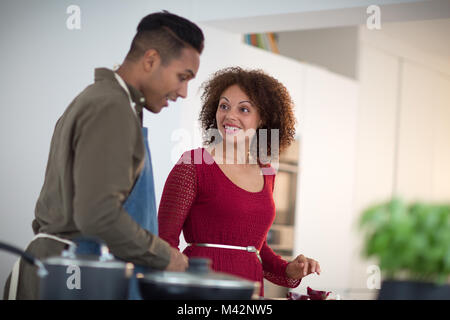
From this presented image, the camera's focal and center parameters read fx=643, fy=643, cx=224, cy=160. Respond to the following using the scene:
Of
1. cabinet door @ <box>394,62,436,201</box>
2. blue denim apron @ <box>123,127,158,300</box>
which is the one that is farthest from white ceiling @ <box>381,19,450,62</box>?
blue denim apron @ <box>123,127,158,300</box>

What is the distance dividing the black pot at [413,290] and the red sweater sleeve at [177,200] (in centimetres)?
103

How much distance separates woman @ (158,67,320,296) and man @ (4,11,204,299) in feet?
1.65

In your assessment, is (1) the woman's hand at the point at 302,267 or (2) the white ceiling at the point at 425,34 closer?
(1) the woman's hand at the point at 302,267

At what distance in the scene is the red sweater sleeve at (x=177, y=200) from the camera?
213 centimetres

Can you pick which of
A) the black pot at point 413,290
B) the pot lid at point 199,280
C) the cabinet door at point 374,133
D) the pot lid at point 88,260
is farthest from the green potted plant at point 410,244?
the cabinet door at point 374,133

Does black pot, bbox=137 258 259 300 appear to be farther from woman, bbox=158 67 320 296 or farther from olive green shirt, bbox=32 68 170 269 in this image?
woman, bbox=158 67 320 296

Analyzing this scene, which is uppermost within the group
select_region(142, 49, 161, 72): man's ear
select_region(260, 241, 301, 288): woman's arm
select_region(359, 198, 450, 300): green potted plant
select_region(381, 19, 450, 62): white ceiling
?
select_region(381, 19, 450, 62): white ceiling

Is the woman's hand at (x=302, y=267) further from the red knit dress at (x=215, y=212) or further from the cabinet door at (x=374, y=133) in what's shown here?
the cabinet door at (x=374, y=133)

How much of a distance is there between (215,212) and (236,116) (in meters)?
0.40

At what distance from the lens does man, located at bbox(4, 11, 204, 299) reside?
4.67ft

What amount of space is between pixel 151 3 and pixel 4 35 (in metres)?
0.81

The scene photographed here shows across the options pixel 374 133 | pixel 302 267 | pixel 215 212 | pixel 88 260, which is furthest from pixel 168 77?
pixel 374 133
